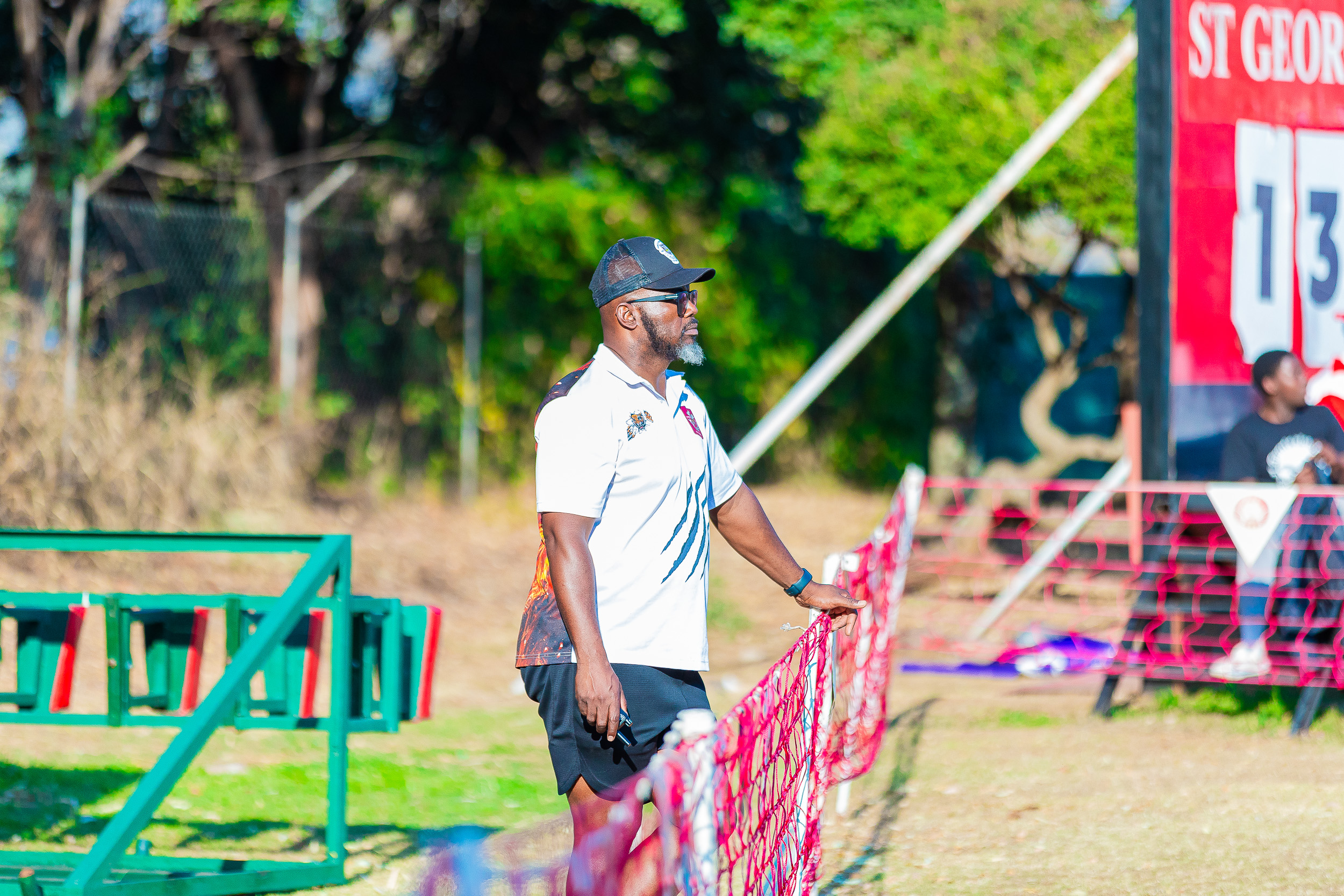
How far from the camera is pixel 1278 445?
747 cm

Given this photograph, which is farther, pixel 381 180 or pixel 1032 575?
pixel 381 180

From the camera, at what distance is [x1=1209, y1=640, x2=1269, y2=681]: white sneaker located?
729 centimetres

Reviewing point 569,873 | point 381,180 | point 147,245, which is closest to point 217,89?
point 381,180

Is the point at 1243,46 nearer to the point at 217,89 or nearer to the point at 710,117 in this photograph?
the point at 710,117

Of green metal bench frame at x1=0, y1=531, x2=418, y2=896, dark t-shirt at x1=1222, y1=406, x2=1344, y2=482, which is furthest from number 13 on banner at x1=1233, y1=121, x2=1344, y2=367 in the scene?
green metal bench frame at x1=0, y1=531, x2=418, y2=896

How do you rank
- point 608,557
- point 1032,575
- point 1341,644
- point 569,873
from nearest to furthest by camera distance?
point 569,873, point 608,557, point 1341,644, point 1032,575

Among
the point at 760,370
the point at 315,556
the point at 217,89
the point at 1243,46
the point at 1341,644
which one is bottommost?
the point at 1341,644

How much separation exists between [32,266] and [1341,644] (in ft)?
27.8

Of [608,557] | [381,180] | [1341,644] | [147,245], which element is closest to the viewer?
[608,557]

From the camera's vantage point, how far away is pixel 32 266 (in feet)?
33.4

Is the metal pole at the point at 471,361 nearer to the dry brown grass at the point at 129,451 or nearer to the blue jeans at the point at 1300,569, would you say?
the dry brown grass at the point at 129,451

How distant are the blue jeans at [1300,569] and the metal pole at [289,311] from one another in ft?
25.3

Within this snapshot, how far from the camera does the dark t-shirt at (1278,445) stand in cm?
743

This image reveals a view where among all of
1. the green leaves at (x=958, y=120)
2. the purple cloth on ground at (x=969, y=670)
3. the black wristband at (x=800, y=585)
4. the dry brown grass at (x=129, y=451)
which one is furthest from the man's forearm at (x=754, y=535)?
the green leaves at (x=958, y=120)
